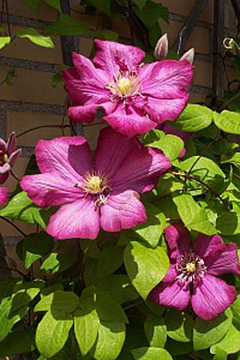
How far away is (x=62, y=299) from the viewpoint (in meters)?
0.83

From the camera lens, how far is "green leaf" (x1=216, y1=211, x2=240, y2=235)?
2.91 ft

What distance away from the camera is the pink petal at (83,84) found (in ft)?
2.67

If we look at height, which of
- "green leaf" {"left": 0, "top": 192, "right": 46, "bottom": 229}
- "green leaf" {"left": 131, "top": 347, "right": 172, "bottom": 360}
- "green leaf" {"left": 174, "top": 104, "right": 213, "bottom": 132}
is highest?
"green leaf" {"left": 174, "top": 104, "right": 213, "bottom": 132}

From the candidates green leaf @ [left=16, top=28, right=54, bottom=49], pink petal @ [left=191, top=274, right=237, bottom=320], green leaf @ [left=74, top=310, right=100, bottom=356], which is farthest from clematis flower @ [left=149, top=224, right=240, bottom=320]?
green leaf @ [left=16, top=28, right=54, bottom=49]

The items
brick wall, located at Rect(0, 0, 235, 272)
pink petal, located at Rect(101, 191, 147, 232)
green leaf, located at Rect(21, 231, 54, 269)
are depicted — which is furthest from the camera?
brick wall, located at Rect(0, 0, 235, 272)

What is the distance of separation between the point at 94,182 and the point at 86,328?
0.66ft

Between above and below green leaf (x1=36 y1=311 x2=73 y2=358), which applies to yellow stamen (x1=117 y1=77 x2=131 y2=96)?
above

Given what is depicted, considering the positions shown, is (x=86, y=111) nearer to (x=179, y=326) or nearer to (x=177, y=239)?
(x=177, y=239)

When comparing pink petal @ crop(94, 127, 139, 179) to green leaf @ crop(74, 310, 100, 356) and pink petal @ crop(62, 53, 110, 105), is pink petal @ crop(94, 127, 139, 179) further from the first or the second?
green leaf @ crop(74, 310, 100, 356)

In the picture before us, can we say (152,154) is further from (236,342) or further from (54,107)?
(54,107)

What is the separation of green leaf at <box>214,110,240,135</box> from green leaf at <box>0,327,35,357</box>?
0.45 meters

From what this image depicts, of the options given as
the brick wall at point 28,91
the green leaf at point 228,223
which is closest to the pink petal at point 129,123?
the green leaf at point 228,223

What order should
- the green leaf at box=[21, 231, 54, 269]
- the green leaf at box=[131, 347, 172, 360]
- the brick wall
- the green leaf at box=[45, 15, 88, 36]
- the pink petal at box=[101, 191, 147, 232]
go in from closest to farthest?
the pink petal at box=[101, 191, 147, 232]
the green leaf at box=[131, 347, 172, 360]
the green leaf at box=[21, 231, 54, 269]
the green leaf at box=[45, 15, 88, 36]
the brick wall

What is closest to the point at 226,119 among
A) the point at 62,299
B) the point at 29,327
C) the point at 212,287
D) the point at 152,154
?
the point at 152,154
